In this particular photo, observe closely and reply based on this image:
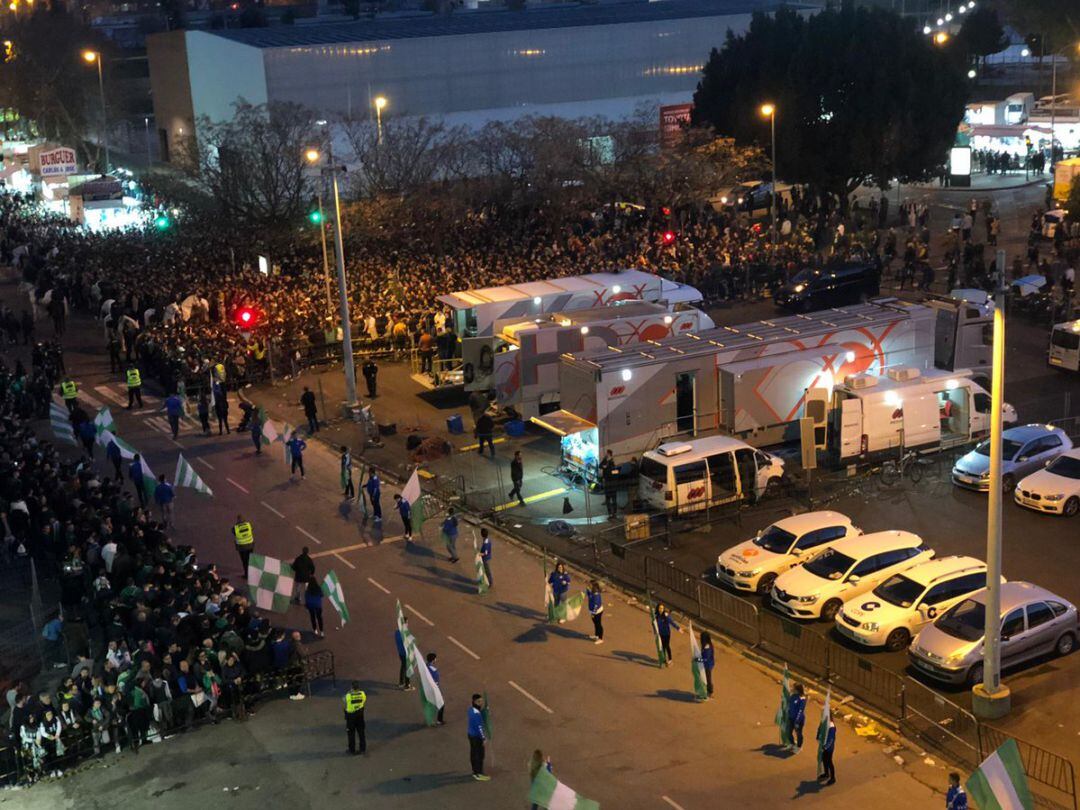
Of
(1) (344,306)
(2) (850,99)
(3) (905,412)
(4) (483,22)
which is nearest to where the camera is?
(3) (905,412)

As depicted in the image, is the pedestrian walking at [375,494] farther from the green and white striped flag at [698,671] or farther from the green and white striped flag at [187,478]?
the green and white striped flag at [698,671]

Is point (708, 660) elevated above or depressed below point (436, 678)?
below

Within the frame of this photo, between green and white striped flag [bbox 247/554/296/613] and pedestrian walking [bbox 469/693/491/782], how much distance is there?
6012mm

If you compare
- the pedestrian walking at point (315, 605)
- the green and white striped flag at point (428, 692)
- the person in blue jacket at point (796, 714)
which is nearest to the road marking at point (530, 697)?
the green and white striped flag at point (428, 692)

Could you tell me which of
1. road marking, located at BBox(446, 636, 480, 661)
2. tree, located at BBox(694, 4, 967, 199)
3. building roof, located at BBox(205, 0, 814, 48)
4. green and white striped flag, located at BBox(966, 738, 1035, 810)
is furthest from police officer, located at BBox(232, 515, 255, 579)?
building roof, located at BBox(205, 0, 814, 48)

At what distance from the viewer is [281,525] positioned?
28.8 m

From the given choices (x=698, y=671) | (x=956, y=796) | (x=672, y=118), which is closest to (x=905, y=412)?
(x=698, y=671)

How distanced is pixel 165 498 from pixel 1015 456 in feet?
60.3

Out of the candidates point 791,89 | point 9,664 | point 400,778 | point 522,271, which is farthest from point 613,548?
point 791,89

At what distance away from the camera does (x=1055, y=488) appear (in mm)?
27359

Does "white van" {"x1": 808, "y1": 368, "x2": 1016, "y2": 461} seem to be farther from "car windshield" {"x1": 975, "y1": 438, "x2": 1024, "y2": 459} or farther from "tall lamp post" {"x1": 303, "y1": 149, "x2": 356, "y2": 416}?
"tall lamp post" {"x1": 303, "y1": 149, "x2": 356, "y2": 416}

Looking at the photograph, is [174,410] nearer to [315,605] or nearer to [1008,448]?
[315,605]

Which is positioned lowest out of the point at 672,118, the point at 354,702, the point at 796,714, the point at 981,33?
the point at 796,714

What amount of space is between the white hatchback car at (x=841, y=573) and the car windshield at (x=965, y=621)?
6.76ft
